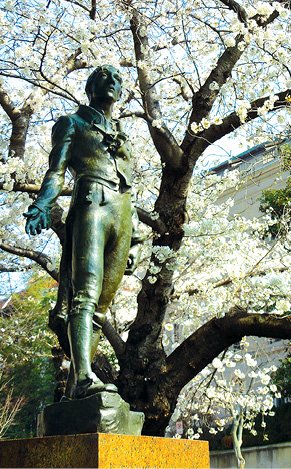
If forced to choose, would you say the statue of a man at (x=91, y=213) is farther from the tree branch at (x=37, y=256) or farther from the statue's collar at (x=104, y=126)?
the tree branch at (x=37, y=256)

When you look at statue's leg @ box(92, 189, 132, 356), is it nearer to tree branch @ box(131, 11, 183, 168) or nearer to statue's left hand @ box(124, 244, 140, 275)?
statue's left hand @ box(124, 244, 140, 275)

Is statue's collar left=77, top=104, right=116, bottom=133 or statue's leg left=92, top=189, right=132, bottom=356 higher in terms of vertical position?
statue's collar left=77, top=104, right=116, bottom=133

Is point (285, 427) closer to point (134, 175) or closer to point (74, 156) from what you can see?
point (134, 175)

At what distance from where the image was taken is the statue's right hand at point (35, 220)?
362 centimetres

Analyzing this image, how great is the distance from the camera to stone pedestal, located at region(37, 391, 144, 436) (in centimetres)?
307

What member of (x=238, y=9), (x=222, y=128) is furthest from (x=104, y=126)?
(x=238, y=9)

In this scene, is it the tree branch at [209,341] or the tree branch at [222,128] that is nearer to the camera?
the tree branch at [209,341]

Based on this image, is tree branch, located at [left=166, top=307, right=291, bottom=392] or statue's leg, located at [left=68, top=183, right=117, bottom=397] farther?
tree branch, located at [left=166, top=307, right=291, bottom=392]

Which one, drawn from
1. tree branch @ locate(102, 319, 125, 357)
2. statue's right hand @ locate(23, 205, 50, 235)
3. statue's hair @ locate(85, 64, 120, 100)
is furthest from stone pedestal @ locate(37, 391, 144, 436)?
tree branch @ locate(102, 319, 125, 357)

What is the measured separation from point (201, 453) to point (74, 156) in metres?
2.26

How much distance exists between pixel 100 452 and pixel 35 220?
5.03ft

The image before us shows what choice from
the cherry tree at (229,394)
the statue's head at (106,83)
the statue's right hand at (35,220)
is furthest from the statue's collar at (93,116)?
the cherry tree at (229,394)

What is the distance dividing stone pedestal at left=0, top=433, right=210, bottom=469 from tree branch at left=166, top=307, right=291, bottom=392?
3.48 m

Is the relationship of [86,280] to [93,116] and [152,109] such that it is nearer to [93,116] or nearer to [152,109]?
[93,116]
